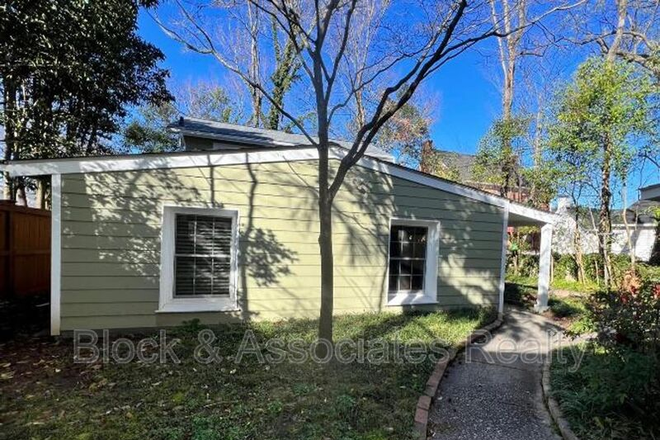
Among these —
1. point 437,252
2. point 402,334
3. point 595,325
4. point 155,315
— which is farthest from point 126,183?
point 595,325

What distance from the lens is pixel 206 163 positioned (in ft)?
19.8

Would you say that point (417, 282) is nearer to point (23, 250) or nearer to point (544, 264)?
point (544, 264)

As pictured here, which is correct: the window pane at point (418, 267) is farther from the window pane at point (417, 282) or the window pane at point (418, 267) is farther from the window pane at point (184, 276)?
the window pane at point (184, 276)

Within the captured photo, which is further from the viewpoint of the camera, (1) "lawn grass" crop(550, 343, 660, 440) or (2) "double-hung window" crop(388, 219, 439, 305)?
(2) "double-hung window" crop(388, 219, 439, 305)

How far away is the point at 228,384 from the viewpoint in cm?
404

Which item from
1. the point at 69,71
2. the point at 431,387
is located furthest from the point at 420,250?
the point at 69,71

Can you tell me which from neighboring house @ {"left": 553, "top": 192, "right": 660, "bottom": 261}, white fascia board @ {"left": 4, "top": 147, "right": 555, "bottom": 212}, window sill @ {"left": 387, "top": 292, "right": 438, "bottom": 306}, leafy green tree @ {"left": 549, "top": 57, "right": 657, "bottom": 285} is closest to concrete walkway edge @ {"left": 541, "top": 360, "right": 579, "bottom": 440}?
window sill @ {"left": 387, "top": 292, "right": 438, "bottom": 306}

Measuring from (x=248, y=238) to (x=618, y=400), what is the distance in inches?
199

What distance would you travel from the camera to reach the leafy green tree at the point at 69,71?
6891 millimetres

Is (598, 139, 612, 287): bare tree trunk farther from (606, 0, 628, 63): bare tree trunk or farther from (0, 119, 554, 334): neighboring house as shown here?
(606, 0, 628, 63): bare tree trunk

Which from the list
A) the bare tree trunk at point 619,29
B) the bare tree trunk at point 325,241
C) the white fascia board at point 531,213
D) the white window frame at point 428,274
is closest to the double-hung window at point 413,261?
the white window frame at point 428,274

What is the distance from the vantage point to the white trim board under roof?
17.1ft

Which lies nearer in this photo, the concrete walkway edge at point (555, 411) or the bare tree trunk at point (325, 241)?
the concrete walkway edge at point (555, 411)

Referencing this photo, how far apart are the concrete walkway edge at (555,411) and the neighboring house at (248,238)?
10.0 ft
